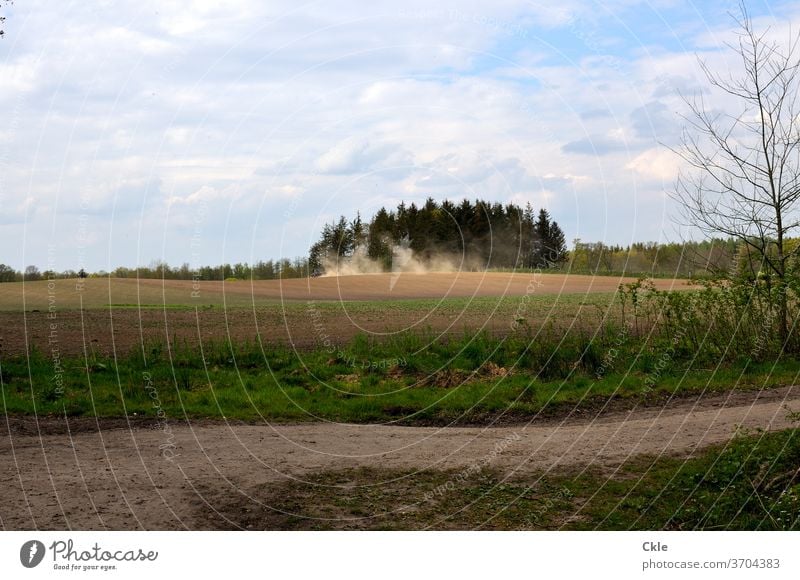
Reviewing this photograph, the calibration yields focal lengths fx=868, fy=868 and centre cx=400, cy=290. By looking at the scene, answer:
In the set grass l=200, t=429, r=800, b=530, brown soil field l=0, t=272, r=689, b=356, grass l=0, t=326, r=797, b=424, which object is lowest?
grass l=200, t=429, r=800, b=530

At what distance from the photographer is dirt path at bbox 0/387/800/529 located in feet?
29.7

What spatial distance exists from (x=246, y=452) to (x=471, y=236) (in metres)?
61.0

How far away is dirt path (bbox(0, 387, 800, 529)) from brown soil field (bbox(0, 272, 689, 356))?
7.12m

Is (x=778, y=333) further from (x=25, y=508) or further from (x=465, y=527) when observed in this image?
(x=25, y=508)

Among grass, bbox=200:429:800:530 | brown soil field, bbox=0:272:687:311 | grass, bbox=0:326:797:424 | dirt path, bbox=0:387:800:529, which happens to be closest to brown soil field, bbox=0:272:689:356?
brown soil field, bbox=0:272:687:311

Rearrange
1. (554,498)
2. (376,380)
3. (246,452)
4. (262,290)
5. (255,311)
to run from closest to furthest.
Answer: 1. (554,498)
2. (246,452)
3. (376,380)
4. (255,311)
5. (262,290)

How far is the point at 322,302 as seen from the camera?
118ft

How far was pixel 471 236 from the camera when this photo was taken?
71688 mm

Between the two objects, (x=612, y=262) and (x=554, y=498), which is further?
(x=612, y=262)

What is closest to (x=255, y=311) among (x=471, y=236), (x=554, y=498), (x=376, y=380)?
(x=376, y=380)

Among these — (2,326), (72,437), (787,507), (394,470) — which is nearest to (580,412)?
(394,470)

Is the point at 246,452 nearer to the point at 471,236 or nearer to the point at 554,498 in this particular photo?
the point at 554,498

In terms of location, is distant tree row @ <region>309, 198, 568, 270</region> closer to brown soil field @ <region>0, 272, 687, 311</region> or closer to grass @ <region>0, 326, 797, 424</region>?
brown soil field @ <region>0, 272, 687, 311</region>

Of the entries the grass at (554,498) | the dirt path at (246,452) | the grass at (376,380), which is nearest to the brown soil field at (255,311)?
the grass at (376,380)
